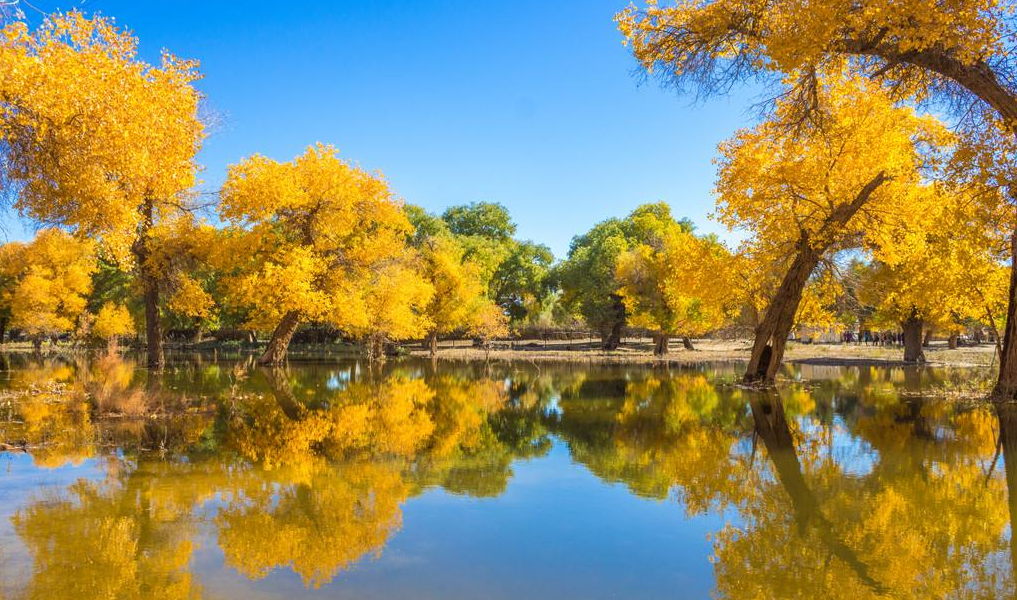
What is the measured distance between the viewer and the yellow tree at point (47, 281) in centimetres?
3884

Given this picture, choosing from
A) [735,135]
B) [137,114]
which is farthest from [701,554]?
[735,135]

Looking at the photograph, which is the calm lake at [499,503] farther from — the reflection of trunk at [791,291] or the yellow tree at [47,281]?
the yellow tree at [47,281]

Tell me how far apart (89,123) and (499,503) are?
8496 mm

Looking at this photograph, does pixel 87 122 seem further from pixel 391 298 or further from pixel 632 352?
pixel 632 352

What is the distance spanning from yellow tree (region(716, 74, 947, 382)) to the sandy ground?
1721cm

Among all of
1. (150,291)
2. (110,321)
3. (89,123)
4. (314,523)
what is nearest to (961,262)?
(314,523)

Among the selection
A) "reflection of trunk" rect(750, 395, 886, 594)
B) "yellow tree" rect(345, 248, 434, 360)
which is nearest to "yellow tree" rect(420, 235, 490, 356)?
"yellow tree" rect(345, 248, 434, 360)

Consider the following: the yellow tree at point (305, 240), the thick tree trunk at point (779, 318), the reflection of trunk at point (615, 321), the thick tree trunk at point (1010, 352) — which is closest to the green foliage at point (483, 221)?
the reflection of trunk at point (615, 321)

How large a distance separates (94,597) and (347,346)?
49.3 m

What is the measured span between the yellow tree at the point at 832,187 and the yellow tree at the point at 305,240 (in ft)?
50.9

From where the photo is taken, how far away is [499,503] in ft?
23.1

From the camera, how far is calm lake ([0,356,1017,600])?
15.7 ft

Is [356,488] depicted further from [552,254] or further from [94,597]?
[552,254]

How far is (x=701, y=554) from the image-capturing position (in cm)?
541
